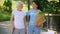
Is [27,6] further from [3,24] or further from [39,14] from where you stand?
[39,14]

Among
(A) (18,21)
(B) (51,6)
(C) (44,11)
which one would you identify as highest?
(B) (51,6)

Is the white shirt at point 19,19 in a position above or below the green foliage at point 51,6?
below

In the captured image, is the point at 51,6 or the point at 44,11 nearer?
the point at 44,11

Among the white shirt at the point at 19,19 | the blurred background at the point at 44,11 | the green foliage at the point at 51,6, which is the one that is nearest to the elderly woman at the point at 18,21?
the white shirt at the point at 19,19

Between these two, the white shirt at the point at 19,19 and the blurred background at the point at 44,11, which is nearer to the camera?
the white shirt at the point at 19,19

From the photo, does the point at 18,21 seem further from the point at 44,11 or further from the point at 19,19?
the point at 44,11

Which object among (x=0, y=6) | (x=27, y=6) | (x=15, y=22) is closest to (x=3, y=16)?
(x=0, y=6)

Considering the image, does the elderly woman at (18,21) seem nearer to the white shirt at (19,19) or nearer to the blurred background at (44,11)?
the white shirt at (19,19)

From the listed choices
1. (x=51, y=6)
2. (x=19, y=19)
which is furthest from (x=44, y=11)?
(x=19, y=19)

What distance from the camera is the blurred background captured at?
6316 millimetres

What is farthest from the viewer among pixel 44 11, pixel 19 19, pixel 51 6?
pixel 51 6

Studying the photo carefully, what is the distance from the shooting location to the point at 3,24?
6.65 meters

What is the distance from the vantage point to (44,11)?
701 centimetres

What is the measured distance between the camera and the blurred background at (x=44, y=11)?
6.32 meters
